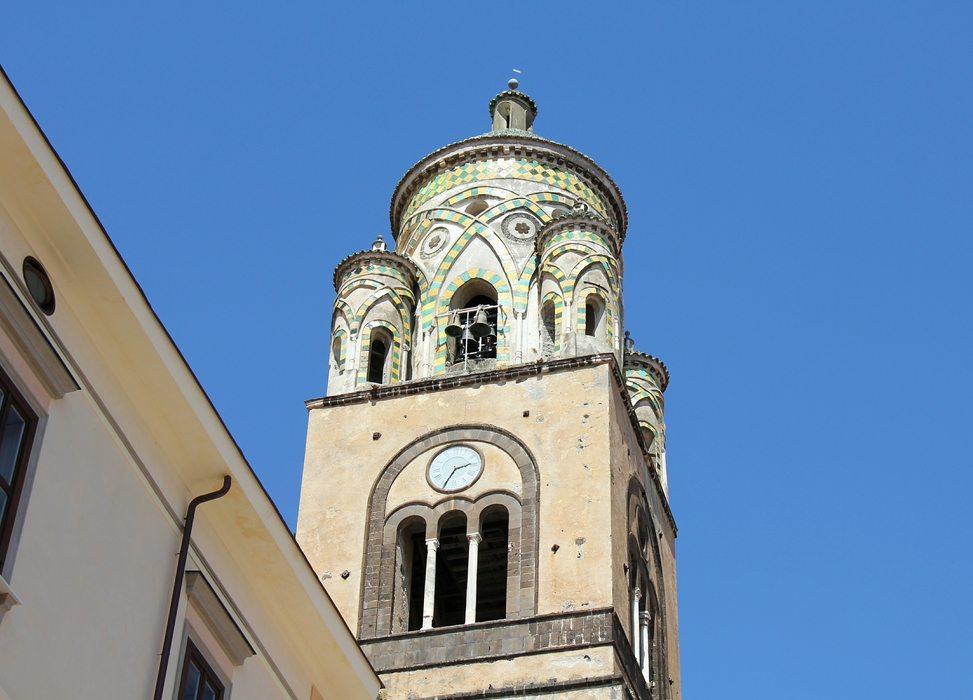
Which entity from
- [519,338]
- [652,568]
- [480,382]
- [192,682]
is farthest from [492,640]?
[192,682]

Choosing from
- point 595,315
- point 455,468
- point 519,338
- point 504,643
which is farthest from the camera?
point 595,315

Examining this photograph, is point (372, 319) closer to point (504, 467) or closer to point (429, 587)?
point (504, 467)

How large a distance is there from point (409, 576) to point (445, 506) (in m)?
1.06

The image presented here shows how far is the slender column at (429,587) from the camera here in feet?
69.9

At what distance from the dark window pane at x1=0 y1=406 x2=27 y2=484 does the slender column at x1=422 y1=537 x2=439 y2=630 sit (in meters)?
12.6

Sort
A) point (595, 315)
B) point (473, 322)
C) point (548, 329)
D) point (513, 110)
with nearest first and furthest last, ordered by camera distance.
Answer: point (548, 329) < point (595, 315) < point (473, 322) < point (513, 110)

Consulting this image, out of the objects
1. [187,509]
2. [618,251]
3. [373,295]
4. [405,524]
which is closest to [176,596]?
[187,509]

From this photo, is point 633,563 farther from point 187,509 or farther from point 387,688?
point 187,509

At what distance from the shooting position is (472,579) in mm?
21672

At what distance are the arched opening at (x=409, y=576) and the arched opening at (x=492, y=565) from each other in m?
0.83

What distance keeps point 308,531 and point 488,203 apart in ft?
22.4

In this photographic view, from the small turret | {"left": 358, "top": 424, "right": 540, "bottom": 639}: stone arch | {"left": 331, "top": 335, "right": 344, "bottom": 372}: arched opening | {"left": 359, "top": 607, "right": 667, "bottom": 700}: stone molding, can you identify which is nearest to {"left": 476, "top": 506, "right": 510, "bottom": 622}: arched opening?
{"left": 358, "top": 424, "right": 540, "bottom": 639}: stone arch

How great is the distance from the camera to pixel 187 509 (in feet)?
35.2

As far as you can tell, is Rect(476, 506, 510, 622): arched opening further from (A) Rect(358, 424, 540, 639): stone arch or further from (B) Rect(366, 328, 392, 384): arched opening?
(B) Rect(366, 328, 392, 384): arched opening
